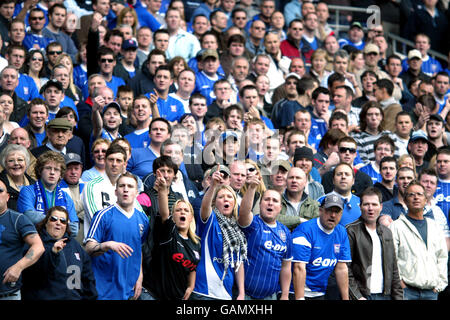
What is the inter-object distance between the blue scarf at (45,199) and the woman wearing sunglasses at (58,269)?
0.43 metres

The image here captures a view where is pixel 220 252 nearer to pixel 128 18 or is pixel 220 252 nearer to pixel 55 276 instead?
pixel 55 276

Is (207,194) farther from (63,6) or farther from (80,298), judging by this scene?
(63,6)

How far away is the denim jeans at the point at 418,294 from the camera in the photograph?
950 centimetres

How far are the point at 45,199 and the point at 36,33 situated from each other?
5.58 meters

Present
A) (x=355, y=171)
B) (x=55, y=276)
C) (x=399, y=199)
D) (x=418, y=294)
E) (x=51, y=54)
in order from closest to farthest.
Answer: (x=55, y=276) < (x=418, y=294) < (x=399, y=199) < (x=355, y=171) < (x=51, y=54)

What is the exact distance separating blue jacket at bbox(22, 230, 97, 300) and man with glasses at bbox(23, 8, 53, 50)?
5.97 metres

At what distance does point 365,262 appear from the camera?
913 cm

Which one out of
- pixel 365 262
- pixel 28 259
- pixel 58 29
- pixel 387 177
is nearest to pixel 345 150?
pixel 387 177

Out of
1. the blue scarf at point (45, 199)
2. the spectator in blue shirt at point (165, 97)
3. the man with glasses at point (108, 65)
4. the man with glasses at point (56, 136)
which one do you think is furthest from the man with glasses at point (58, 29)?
the blue scarf at point (45, 199)

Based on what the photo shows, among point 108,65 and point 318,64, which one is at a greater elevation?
point 318,64

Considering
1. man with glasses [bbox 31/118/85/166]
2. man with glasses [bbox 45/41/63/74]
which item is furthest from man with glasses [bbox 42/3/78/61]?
man with glasses [bbox 31/118/85/166]

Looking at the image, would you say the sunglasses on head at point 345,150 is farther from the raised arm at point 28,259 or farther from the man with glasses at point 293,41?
the man with glasses at point 293,41

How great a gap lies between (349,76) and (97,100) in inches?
223

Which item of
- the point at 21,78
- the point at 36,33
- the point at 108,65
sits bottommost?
the point at 21,78
